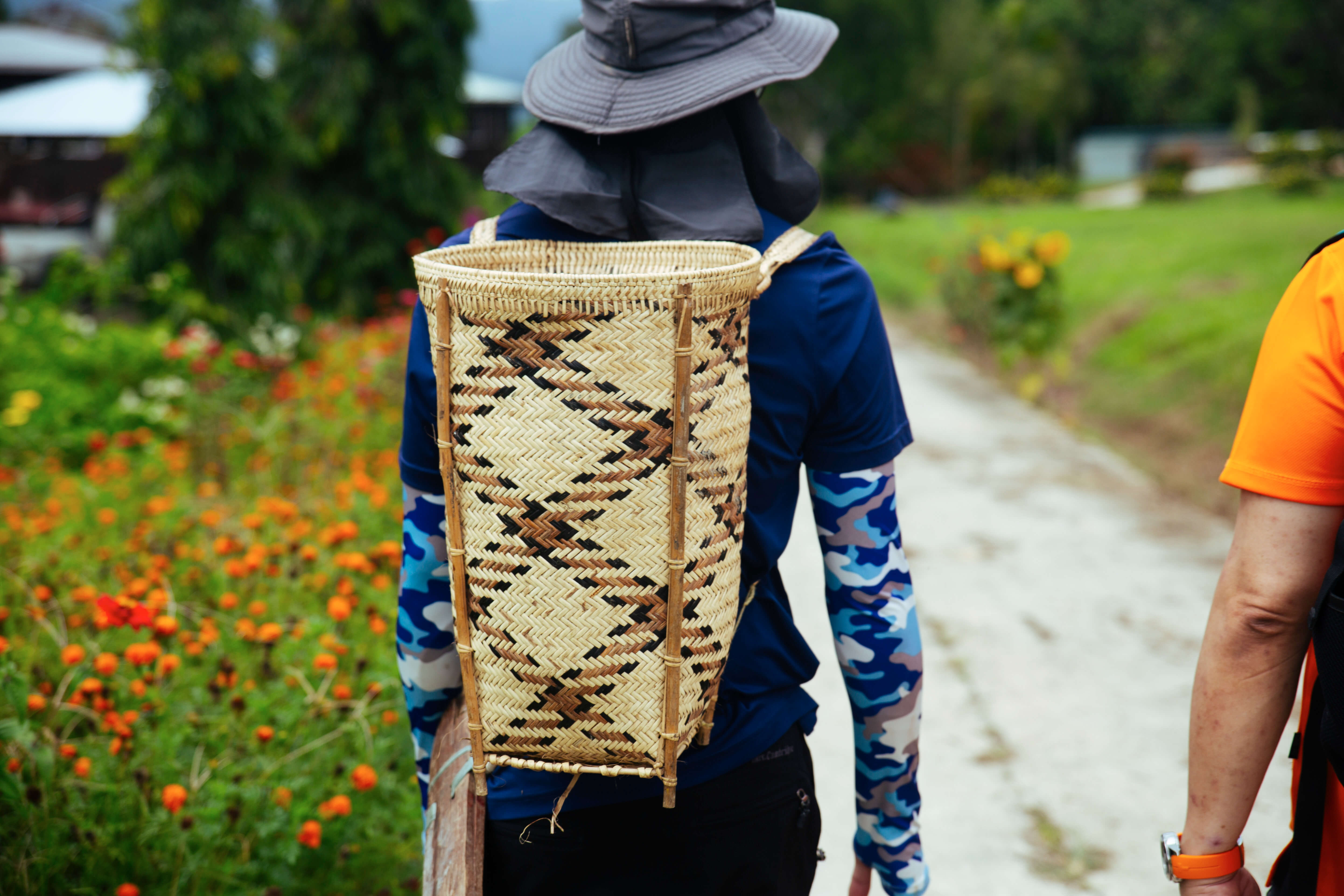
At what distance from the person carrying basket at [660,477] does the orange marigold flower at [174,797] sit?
0.64 metres

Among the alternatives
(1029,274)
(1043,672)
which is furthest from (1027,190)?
(1043,672)

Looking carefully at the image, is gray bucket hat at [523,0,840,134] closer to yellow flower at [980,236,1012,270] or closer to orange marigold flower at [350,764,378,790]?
orange marigold flower at [350,764,378,790]

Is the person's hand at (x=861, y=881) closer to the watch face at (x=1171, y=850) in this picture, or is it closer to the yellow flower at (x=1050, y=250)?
the watch face at (x=1171, y=850)

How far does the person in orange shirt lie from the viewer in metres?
1.13

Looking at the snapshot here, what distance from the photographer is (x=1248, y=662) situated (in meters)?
1.24

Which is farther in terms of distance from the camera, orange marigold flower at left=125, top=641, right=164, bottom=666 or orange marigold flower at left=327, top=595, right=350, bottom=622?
orange marigold flower at left=327, top=595, right=350, bottom=622

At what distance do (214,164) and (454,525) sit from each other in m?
6.93

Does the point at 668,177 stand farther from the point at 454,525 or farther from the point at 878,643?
the point at 878,643

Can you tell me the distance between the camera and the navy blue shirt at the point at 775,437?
126 centimetres

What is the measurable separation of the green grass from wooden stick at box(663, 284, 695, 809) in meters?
3.92

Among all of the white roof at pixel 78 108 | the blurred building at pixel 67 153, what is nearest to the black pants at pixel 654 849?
the blurred building at pixel 67 153

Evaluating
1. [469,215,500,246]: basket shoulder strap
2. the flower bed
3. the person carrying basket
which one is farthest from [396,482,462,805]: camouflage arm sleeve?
the flower bed

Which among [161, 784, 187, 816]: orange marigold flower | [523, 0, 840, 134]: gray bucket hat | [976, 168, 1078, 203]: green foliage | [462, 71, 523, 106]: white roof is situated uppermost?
[523, 0, 840, 134]: gray bucket hat

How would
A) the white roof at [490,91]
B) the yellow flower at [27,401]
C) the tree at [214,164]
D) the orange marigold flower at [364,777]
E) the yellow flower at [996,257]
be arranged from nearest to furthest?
the orange marigold flower at [364,777] → the yellow flower at [27,401] → the tree at [214,164] → the yellow flower at [996,257] → the white roof at [490,91]
